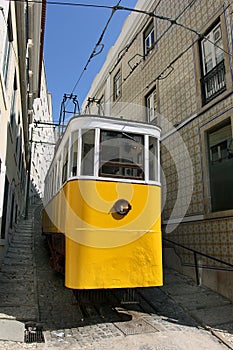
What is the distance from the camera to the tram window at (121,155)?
548cm

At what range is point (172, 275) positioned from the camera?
26.7ft

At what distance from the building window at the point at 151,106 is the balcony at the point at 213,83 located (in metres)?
2.87

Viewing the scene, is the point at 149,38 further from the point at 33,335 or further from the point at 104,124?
the point at 33,335

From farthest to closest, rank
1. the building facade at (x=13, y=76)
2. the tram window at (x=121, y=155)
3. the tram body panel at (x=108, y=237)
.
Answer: the building facade at (x=13, y=76)
the tram window at (x=121, y=155)
the tram body panel at (x=108, y=237)

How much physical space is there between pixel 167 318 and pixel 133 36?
11805 millimetres

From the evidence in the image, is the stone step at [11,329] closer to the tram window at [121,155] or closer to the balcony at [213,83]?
the tram window at [121,155]

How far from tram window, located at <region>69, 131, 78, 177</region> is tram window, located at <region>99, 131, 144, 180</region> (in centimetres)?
49

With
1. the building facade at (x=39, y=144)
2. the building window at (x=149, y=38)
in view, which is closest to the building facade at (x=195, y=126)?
the building window at (x=149, y=38)

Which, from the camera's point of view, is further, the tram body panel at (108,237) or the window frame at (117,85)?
the window frame at (117,85)

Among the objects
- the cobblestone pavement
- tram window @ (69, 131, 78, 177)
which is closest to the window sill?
the cobblestone pavement

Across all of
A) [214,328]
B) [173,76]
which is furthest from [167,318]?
[173,76]

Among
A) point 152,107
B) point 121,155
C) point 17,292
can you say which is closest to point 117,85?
point 152,107

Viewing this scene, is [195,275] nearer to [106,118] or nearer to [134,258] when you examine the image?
[134,258]

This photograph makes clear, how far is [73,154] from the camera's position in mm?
5668
